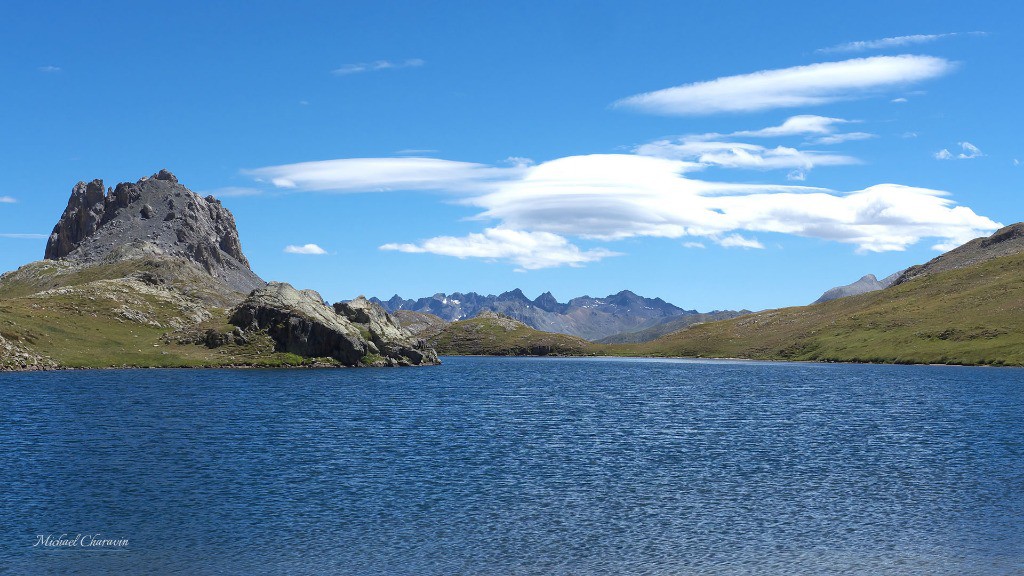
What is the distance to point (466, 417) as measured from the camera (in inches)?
3821

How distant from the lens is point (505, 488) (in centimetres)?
5178

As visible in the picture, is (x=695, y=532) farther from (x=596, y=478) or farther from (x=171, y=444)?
(x=171, y=444)

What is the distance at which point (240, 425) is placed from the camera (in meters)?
83.8

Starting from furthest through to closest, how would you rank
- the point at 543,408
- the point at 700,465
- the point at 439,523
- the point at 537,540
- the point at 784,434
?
the point at 543,408 < the point at 784,434 < the point at 700,465 < the point at 439,523 < the point at 537,540

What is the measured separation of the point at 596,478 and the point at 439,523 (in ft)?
54.1

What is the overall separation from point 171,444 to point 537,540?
143 feet

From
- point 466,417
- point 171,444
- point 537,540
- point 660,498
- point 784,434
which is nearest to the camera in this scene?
point 537,540

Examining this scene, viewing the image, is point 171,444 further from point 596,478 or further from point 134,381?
point 134,381

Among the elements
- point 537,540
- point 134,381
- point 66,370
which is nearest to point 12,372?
point 66,370

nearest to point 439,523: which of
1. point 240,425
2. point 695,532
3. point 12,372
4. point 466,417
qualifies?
point 695,532

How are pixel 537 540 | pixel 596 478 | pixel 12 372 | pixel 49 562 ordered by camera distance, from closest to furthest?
pixel 49 562, pixel 537 540, pixel 596 478, pixel 12 372

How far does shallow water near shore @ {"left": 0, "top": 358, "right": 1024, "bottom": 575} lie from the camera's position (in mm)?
36000

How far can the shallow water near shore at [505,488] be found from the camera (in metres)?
36.0

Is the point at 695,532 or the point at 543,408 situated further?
the point at 543,408
